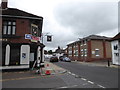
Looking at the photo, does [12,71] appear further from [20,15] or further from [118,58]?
[118,58]

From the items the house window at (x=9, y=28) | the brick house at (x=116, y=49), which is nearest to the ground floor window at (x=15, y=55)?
the house window at (x=9, y=28)

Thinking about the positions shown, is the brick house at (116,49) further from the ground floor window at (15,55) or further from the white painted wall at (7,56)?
the white painted wall at (7,56)

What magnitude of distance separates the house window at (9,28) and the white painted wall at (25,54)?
2.46 meters

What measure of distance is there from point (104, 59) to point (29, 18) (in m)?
24.5

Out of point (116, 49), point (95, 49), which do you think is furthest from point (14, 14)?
point (95, 49)

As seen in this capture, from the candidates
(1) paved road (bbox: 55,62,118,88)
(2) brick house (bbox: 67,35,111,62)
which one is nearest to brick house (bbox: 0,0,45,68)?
(1) paved road (bbox: 55,62,118,88)

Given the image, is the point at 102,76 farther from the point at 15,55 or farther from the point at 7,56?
the point at 7,56

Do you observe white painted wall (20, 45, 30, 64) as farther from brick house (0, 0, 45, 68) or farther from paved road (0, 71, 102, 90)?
paved road (0, 71, 102, 90)

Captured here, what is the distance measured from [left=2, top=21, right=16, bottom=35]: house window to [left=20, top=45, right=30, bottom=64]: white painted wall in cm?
246

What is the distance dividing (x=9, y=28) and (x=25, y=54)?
4.03m

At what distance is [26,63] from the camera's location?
14.9 meters

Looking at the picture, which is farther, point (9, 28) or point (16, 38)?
point (9, 28)

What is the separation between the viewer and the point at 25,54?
1493 centimetres

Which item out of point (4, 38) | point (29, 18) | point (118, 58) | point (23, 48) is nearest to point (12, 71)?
point (23, 48)
